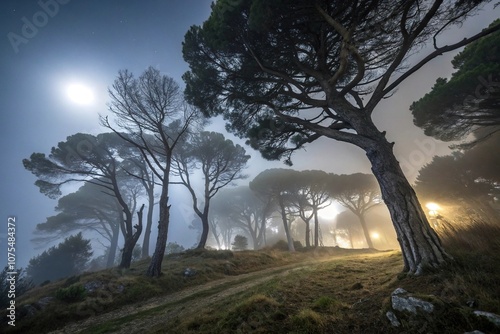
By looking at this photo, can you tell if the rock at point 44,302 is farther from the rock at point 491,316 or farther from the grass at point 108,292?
the rock at point 491,316

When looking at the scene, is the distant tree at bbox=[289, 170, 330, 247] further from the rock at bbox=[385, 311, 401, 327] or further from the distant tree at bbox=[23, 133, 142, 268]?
the rock at bbox=[385, 311, 401, 327]

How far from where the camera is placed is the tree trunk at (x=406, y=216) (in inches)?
155

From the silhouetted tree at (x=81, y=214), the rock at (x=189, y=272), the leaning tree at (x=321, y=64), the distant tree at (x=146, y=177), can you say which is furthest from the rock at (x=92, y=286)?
the silhouetted tree at (x=81, y=214)

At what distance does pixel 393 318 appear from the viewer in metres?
2.38

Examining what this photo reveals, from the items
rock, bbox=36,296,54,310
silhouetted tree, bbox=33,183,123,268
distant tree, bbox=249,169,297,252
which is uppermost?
distant tree, bbox=249,169,297,252

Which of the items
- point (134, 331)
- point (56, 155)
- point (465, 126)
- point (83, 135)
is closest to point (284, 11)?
point (134, 331)

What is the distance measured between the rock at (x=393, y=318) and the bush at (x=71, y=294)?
340 inches

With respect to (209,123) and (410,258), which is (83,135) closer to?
(209,123)

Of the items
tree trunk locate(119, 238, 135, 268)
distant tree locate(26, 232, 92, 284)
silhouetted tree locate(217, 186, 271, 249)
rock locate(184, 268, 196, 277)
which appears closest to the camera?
rock locate(184, 268, 196, 277)

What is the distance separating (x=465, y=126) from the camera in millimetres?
12805

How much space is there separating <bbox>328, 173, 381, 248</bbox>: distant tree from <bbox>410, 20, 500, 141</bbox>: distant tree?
14.2 m

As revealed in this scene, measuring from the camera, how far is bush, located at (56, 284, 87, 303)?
21.1ft

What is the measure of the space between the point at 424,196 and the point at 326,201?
35.1 ft

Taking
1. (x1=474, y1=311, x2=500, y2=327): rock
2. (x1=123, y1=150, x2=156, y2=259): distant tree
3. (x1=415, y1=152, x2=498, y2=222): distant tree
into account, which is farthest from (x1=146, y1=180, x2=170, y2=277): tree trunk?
(x1=415, y1=152, x2=498, y2=222): distant tree
